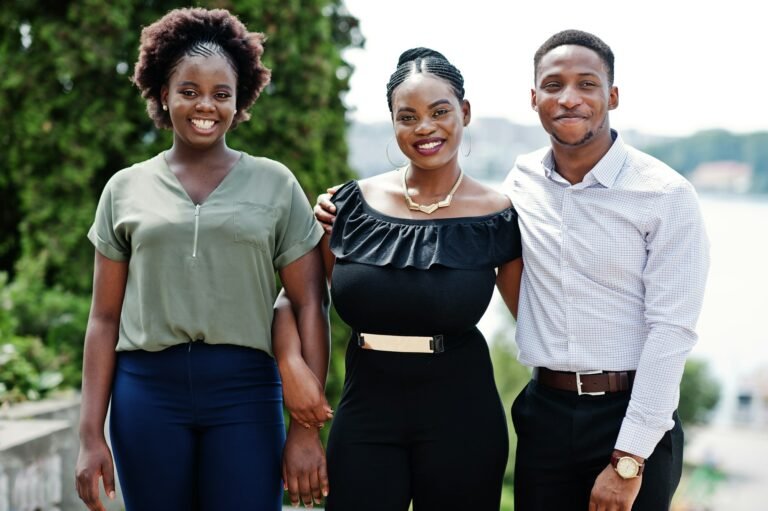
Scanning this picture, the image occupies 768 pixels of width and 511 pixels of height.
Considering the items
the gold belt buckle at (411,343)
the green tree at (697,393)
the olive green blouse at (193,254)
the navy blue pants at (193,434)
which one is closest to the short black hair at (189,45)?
the olive green blouse at (193,254)

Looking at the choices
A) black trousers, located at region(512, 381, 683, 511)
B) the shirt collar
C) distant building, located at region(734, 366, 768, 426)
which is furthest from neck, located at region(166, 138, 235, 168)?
distant building, located at region(734, 366, 768, 426)

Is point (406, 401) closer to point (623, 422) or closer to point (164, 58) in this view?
point (623, 422)

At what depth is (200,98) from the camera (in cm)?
276

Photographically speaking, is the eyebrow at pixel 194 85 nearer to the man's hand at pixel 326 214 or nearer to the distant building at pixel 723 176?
the man's hand at pixel 326 214

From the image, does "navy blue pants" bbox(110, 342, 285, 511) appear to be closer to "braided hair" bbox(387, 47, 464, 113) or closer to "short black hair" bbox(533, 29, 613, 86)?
"braided hair" bbox(387, 47, 464, 113)

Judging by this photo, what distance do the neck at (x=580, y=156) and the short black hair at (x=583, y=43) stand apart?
0.19 m

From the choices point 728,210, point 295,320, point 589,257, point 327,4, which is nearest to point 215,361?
point 295,320

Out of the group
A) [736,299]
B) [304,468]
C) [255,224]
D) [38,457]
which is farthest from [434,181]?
[736,299]

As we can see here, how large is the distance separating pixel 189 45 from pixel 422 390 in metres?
1.29

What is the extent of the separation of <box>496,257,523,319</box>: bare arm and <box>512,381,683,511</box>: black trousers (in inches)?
13.0

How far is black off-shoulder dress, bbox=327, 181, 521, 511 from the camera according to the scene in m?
2.75

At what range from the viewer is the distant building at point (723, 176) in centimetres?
2220

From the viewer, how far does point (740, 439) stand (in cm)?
2886

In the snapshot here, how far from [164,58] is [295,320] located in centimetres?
92
